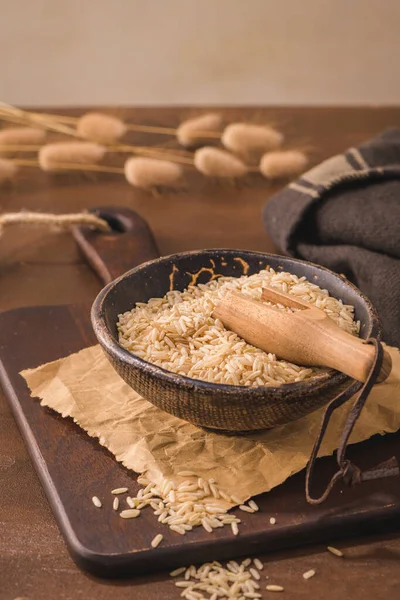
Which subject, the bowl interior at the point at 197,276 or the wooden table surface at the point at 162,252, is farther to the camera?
the bowl interior at the point at 197,276

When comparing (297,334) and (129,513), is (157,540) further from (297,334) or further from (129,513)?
(297,334)

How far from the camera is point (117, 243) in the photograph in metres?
1.47

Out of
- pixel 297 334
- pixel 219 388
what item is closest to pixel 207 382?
pixel 219 388

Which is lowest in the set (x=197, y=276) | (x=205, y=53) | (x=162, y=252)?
(x=205, y=53)

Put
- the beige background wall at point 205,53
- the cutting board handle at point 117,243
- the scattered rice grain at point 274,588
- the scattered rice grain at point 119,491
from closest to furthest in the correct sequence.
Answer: the scattered rice grain at point 274,588
the scattered rice grain at point 119,491
the cutting board handle at point 117,243
the beige background wall at point 205,53

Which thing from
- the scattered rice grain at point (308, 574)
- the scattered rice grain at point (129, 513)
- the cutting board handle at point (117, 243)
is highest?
the cutting board handle at point (117, 243)

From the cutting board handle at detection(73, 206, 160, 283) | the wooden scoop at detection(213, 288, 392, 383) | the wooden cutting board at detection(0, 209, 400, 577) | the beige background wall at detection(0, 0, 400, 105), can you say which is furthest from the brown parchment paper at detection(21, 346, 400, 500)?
the beige background wall at detection(0, 0, 400, 105)

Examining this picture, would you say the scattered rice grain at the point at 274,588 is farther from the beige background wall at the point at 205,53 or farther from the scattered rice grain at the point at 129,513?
the beige background wall at the point at 205,53

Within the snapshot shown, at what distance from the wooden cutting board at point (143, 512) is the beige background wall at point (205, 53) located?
2836 mm

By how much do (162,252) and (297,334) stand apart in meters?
0.64

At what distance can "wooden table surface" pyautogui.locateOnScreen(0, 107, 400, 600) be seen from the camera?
83 centimetres

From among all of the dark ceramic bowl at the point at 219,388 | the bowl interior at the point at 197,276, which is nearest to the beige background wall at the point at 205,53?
the bowl interior at the point at 197,276

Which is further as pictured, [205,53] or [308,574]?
[205,53]

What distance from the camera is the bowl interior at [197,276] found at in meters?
1.07
